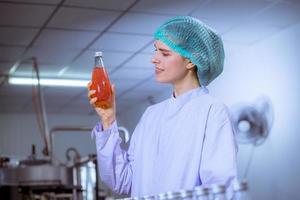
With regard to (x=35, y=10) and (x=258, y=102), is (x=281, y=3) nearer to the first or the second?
(x=258, y=102)

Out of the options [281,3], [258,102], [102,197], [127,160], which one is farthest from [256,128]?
[127,160]

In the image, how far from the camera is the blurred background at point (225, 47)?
141 inches

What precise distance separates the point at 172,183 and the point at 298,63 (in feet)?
9.95

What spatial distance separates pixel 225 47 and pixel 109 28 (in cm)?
119

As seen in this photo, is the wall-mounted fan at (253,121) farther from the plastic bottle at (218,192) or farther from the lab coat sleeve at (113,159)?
the plastic bottle at (218,192)

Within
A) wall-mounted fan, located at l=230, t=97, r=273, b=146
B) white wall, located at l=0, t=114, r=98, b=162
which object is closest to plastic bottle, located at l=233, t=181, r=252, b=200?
wall-mounted fan, located at l=230, t=97, r=273, b=146

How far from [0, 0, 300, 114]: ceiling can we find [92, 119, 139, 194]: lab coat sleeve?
90.8 inches

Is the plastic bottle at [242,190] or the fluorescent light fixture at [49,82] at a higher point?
the fluorescent light fixture at [49,82]

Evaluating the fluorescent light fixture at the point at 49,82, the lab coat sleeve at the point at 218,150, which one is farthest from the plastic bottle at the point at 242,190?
the fluorescent light fixture at the point at 49,82

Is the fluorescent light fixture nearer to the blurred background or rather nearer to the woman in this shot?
the blurred background

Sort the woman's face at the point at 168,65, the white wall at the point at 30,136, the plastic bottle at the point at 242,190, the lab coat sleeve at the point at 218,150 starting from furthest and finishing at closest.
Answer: the white wall at the point at 30,136 → the woman's face at the point at 168,65 → the lab coat sleeve at the point at 218,150 → the plastic bottle at the point at 242,190

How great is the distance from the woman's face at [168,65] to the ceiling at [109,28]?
7.38 feet

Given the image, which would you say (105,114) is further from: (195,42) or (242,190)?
(242,190)

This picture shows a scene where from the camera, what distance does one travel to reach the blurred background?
359 centimetres
